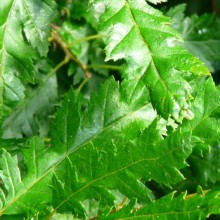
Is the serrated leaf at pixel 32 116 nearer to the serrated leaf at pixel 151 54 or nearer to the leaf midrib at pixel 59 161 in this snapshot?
the leaf midrib at pixel 59 161

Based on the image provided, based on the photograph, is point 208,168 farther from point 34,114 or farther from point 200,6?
point 200,6

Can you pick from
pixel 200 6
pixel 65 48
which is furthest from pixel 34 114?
pixel 200 6

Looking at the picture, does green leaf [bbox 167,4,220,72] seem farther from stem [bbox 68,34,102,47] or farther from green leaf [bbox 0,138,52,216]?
green leaf [bbox 0,138,52,216]

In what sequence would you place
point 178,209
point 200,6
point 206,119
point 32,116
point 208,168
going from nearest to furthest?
point 178,209, point 206,119, point 208,168, point 32,116, point 200,6


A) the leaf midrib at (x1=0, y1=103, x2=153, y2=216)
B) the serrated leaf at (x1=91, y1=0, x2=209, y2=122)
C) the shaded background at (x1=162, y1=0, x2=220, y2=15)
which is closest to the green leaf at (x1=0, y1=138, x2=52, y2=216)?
the leaf midrib at (x1=0, y1=103, x2=153, y2=216)

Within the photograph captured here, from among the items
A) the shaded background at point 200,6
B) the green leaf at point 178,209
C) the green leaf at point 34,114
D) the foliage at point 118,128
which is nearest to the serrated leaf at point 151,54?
the foliage at point 118,128

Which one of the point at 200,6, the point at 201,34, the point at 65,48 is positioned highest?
the point at 65,48

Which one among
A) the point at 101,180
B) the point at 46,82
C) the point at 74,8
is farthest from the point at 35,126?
the point at 101,180
